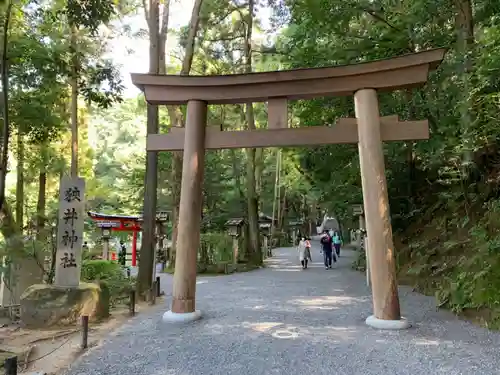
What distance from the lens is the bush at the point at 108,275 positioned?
11087 millimetres

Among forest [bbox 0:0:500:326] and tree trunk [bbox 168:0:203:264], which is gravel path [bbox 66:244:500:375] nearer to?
forest [bbox 0:0:500:326]

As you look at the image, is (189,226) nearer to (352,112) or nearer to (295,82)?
(295,82)

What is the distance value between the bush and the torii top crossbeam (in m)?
5.56

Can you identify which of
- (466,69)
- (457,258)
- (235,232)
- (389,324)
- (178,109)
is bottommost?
(389,324)

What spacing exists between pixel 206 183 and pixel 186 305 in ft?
53.6

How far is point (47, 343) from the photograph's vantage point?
662 cm

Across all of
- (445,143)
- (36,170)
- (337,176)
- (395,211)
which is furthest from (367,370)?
(36,170)

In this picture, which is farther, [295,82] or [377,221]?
[295,82]

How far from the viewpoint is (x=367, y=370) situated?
4.76 m

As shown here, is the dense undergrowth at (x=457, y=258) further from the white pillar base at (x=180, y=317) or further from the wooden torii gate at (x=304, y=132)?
the white pillar base at (x=180, y=317)

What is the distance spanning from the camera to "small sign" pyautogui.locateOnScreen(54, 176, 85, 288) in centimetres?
791

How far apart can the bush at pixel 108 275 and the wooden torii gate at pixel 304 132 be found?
4.32 m

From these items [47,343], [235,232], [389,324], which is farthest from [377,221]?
[235,232]

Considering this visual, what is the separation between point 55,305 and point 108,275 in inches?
221
